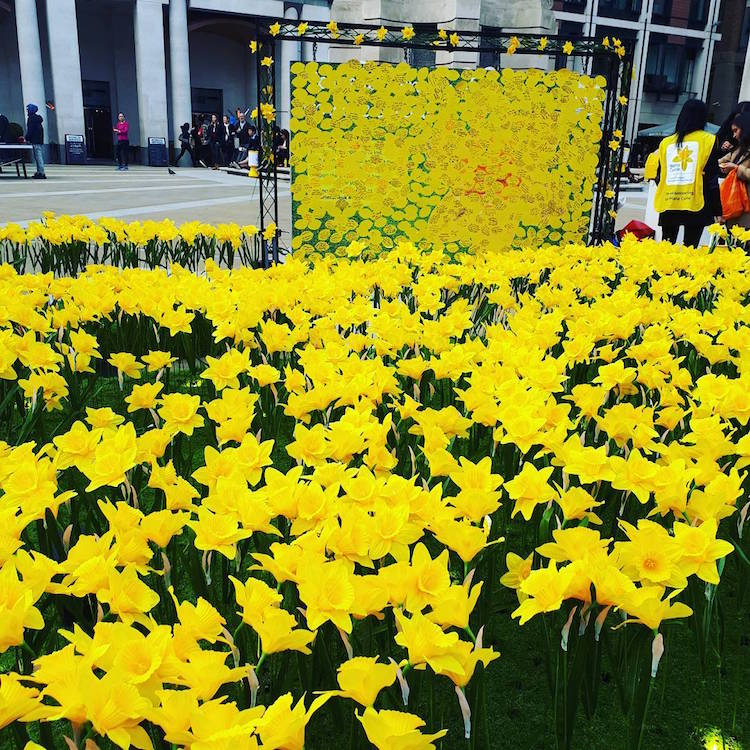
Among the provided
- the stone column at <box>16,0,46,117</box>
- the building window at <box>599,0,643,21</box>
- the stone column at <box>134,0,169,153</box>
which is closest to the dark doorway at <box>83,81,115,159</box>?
the stone column at <box>134,0,169,153</box>

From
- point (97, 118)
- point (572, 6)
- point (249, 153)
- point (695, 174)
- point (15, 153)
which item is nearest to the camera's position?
point (695, 174)

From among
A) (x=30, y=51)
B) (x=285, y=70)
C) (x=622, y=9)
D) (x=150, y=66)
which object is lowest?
(x=150, y=66)

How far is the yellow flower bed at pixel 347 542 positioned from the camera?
1045 millimetres

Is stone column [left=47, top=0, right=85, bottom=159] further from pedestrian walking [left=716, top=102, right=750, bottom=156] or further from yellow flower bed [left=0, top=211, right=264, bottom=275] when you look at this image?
pedestrian walking [left=716, top=102, right=750, bottom=156]

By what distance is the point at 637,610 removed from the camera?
3.99 ft

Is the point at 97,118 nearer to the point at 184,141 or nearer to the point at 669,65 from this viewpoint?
the point at 184,141

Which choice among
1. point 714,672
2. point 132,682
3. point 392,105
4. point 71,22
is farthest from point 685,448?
point 71,22

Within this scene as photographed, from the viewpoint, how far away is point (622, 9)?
40.1 meters

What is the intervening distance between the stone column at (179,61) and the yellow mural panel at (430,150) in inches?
986

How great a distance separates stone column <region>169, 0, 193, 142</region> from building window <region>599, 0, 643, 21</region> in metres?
23.2

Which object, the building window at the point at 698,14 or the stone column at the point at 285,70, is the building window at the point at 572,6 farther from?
the stone column at the point at 285,70

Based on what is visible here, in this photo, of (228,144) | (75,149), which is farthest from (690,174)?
(228,144)

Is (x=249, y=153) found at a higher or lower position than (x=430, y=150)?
lower

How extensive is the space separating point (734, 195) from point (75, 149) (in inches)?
1080
